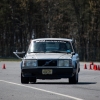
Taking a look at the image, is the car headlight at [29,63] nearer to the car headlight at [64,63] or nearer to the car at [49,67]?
the car at [49,67]

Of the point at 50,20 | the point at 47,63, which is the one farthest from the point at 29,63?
the point at 50,20

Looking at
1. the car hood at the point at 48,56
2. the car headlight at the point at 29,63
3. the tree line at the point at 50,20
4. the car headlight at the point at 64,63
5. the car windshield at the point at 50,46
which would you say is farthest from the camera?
the tree line at the point at 50,20

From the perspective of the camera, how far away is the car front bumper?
22.8 meters

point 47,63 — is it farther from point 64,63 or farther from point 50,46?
point 50,46

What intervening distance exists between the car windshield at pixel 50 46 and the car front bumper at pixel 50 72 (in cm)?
164

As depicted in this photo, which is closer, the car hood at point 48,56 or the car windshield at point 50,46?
the car hood at point 48,56

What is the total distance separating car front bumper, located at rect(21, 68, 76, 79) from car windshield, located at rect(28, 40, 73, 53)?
64.4 inches

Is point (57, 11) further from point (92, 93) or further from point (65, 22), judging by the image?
point (92, 93)

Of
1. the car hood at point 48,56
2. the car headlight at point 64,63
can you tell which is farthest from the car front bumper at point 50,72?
the car hood at point 48,56

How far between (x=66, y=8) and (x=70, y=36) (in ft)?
20.4

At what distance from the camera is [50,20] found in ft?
293

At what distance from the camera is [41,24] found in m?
91.5

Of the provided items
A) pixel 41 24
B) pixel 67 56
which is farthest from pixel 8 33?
pixel 67 56

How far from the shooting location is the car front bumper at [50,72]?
22.8 m
